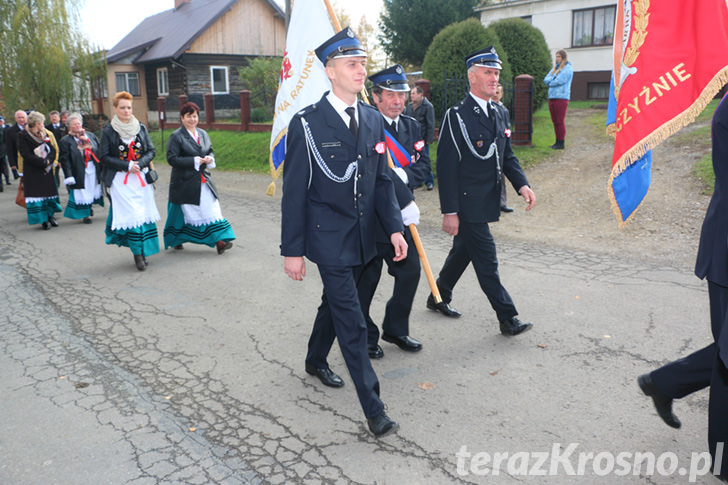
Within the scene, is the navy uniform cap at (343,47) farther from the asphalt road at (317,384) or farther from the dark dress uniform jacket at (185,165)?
the dark dress uniform jacket at (185,165)

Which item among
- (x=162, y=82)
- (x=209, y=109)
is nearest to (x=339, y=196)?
(x=209, y=109)

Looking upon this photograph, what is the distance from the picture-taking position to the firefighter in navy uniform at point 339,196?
3422 millimetres

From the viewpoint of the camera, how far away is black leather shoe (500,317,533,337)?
15.6ft

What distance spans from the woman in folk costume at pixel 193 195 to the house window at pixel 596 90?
2059cm

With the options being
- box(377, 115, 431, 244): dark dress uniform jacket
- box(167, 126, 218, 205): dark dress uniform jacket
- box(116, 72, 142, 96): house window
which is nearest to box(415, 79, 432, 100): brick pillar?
box(167, 126, 218, 205): dark dress uniform jacket

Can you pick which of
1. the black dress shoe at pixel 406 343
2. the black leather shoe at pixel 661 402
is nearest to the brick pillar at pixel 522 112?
the black dress shoe at pixel 406 343

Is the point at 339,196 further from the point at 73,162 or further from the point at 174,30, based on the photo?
the point at 174,30

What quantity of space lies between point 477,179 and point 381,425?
7.24 ft

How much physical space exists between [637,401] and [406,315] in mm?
1630

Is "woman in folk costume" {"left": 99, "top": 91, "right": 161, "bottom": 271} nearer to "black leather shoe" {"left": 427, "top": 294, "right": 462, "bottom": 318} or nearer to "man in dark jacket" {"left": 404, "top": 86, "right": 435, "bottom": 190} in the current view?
"black leather shoe" {"left": 427, "top": 294, "right": 462, "bottom": 318}

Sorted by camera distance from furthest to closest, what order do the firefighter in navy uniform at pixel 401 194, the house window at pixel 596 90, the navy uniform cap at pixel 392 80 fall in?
1. the house window at pixel 596 90
2. the navy uniform cap at pixel 392 80
3. the firefighter in navy uniform at pixel 401 194

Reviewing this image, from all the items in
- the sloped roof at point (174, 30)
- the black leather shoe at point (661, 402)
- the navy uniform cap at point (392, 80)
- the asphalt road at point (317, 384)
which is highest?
the sloped roof at point (174, 30)

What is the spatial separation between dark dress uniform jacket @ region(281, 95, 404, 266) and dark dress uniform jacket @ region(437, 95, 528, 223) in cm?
135

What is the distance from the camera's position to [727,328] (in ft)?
8.80
